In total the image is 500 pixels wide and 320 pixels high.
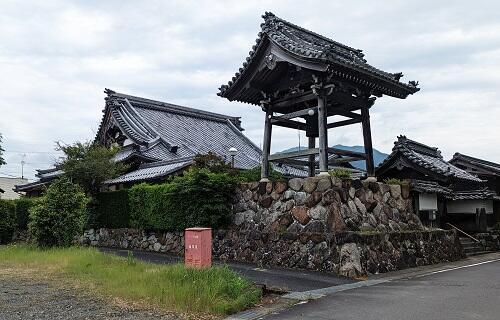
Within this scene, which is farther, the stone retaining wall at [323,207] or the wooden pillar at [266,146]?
the wooden pillar at [266,146]

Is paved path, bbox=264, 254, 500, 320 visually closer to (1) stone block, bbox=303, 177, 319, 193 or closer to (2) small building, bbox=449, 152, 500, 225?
(1) stone block, bbox=303, 177, 319, 193

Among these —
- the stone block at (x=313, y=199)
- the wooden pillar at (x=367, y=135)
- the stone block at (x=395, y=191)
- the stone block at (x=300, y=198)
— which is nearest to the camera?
the stone block at (x=313, y=199)

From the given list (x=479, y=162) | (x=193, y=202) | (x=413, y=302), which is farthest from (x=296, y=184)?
(x=479, y=162)

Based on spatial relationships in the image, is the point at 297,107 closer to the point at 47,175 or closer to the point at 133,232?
the point at 133,232

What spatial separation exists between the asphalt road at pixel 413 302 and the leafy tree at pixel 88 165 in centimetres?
1481

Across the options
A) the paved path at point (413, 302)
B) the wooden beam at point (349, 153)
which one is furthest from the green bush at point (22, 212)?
the paved path at point (413, 302)

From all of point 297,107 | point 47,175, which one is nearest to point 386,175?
point 297,107

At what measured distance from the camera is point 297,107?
1517cm

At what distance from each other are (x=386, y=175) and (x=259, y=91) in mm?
9720

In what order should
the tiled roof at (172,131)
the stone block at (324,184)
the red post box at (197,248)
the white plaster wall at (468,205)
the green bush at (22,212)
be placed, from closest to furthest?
the red post box at (197,248)
the stone block at (324,184)
the white plaster wall at (468,205)
the tiled roof at (172,131)
the green bush at (22,212)

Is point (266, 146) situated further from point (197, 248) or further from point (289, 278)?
point (197, 248)

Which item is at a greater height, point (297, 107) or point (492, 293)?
point (297, 107)

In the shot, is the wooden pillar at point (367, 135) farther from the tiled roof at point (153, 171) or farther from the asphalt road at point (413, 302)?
the tiled roof at point (153, 171)

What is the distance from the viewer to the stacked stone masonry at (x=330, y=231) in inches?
461
